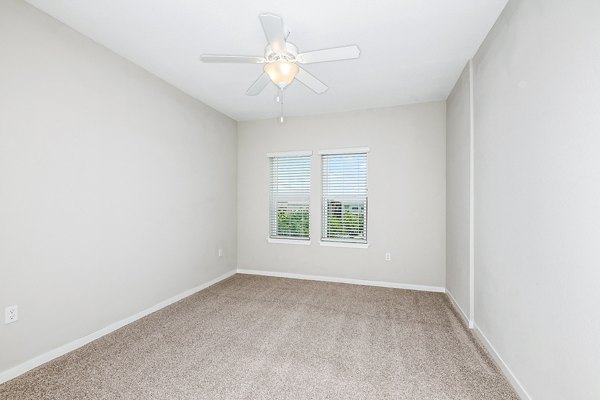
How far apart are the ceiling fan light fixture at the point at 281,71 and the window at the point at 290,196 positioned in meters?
2.37

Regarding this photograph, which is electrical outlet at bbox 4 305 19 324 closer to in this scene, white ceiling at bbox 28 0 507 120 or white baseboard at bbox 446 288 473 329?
white ceiling at bbox 28 0 507 120

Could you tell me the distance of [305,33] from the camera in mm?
2283

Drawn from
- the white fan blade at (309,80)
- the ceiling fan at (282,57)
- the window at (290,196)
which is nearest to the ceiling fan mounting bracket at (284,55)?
the ceiling fan at (282,57)

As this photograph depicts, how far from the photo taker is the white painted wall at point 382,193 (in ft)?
12.8

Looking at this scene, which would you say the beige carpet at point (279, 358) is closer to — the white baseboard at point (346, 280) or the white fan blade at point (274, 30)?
the white baseboard at point (346, 280)

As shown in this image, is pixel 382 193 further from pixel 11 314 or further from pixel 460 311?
pixel 11 314

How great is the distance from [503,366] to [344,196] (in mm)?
2774

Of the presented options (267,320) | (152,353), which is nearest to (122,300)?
(152,353)

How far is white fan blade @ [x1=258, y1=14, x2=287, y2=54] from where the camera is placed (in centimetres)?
156

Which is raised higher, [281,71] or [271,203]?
[281,71]

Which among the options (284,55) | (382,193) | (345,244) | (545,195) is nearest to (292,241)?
(345,244)

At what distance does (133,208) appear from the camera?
2877 mm

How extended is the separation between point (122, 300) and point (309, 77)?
278cm

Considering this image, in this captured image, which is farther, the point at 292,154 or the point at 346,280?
the point at 292,154
